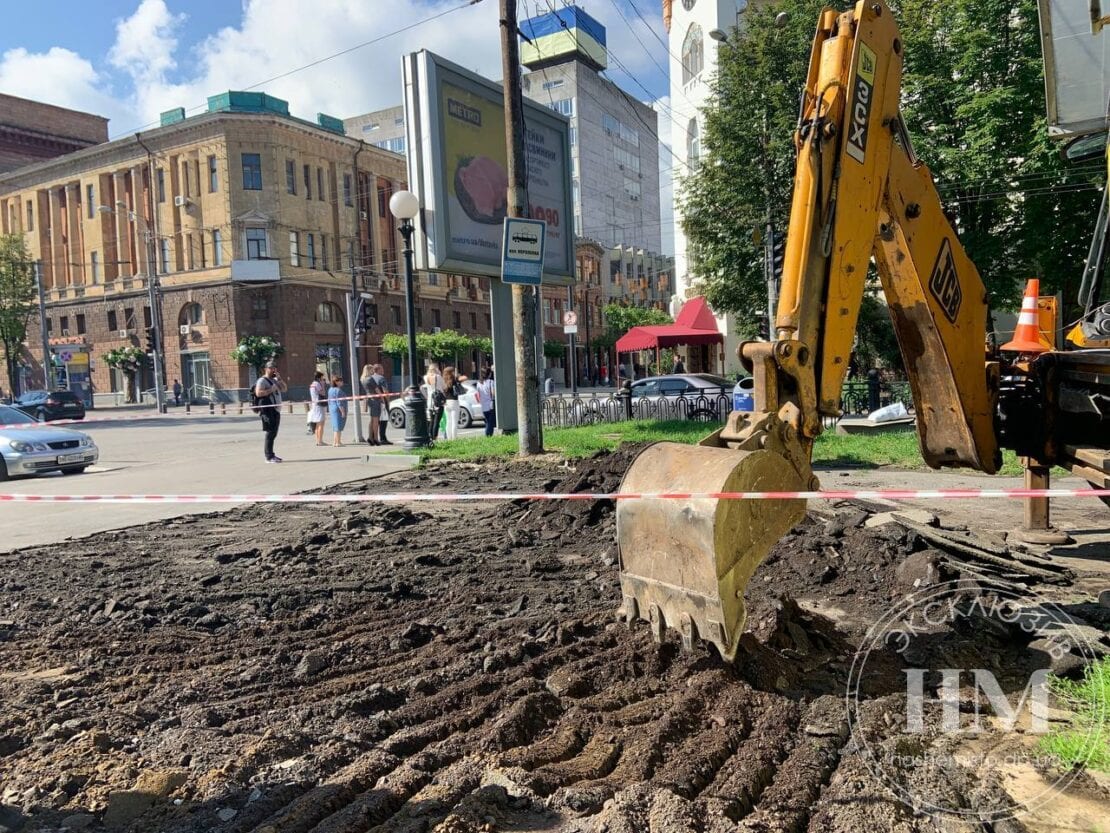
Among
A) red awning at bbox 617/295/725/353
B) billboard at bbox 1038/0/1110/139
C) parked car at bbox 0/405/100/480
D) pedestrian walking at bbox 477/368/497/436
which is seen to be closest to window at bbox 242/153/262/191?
red awning at bbox 617/295/725/353

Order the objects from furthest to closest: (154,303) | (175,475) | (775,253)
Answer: (154,303), (775,253), (175,475)

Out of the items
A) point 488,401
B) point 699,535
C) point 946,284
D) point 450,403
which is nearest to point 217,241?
point 450,403

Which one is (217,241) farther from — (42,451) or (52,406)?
(42,451)

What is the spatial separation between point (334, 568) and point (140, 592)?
144 cm

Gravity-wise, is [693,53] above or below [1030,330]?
above

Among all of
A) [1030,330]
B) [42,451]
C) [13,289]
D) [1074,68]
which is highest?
[13,289]

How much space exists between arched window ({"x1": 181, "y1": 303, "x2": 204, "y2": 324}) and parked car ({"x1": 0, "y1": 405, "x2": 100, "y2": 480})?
3679 centimetres

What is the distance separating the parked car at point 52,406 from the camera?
3105 cm

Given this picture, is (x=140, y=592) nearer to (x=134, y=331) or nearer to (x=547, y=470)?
(x=547, y=470)

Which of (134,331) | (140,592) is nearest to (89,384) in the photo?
(134,331)

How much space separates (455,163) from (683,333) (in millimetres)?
15833

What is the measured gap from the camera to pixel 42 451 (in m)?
14.3

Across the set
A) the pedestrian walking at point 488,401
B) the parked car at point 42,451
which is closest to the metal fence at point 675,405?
the pedestrian walking at point 488,401

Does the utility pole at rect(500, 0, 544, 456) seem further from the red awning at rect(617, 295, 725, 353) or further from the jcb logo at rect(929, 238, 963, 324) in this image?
the red awning at rect(617, 295, 725, 353)
